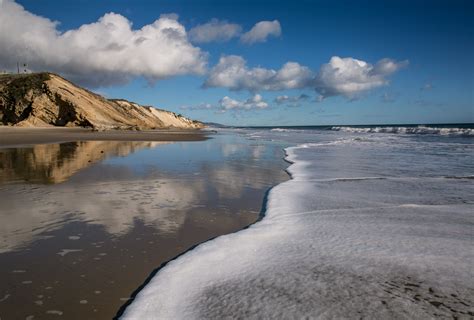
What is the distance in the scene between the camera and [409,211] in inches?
236

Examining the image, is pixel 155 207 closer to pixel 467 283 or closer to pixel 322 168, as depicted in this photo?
pixel 467 283

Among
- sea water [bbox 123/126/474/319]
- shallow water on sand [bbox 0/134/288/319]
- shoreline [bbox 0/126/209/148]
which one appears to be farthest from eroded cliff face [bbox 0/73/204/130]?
sea water [bbox 123/126/474/319]

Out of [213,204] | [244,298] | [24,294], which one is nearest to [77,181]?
[213,204]

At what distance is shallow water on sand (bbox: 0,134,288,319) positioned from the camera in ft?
10.2

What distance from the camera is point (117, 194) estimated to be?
7.20 m

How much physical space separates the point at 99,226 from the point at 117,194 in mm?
2202

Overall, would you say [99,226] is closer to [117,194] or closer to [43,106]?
[117,194]

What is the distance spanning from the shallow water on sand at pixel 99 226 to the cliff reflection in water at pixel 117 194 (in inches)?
0.7

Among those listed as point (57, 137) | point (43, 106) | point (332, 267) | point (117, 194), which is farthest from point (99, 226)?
point (43, 106)

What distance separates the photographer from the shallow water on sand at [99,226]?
3.12m

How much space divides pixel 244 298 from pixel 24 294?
6.53ft

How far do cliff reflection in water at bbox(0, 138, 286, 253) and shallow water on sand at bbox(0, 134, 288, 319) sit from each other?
0.02m

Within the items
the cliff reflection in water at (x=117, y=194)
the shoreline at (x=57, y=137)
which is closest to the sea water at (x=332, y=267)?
the cliff reflection in water at (x=117, y=194)

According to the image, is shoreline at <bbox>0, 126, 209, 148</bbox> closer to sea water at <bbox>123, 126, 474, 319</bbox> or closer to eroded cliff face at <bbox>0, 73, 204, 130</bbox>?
eroded cliff face at <bbox>0, 73, 204, 130</bbox>
